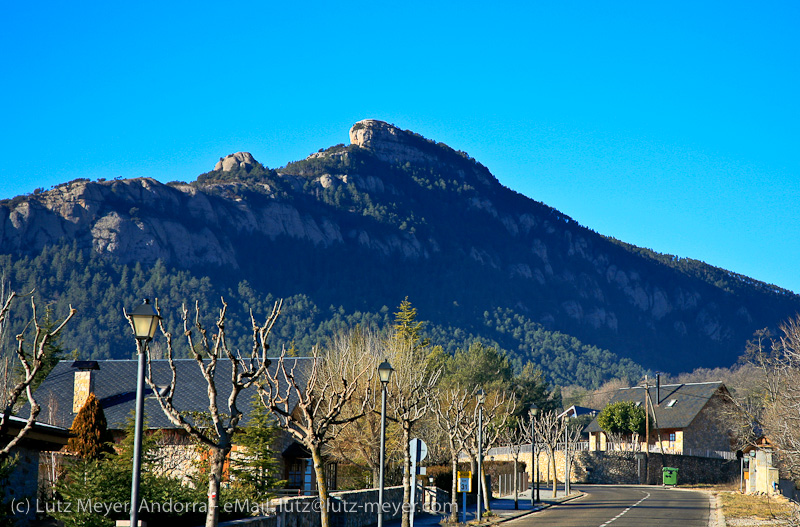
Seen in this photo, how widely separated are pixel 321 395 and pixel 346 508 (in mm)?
7794

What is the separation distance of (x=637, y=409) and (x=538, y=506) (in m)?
35.9

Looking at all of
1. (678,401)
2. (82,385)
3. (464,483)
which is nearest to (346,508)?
(464,483)

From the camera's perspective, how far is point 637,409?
6912 cm

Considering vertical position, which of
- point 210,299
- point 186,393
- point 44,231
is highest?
point 44,231

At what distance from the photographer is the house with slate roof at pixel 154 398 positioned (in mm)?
32500

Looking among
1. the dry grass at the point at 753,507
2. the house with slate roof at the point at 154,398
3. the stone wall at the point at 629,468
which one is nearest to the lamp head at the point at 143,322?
the house with slate roof at the point at 154,398

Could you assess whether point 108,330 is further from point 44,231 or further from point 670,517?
point 670,517

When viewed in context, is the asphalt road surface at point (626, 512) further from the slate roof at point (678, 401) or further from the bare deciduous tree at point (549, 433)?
the slate roof at point (678, 401)

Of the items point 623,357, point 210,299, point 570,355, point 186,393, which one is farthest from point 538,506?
point 623,357

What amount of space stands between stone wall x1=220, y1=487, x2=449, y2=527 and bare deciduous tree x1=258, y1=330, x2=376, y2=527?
3.61 ft

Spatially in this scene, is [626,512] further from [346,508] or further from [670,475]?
[670,475]

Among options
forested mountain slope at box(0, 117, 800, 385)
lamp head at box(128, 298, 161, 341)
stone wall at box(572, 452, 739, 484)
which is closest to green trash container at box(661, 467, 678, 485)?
stone wall at box(572, 452, 739, 484)

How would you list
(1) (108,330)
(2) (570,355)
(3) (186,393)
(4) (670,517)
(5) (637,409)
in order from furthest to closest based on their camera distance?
(2) (570,355) → (1) (108,330) → (5) (637,409) → (3) (186,393) → (4) (670,517)

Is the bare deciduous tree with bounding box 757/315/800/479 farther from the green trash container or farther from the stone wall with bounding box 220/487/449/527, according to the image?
the stone wall with bounding box 220/487/449/527
